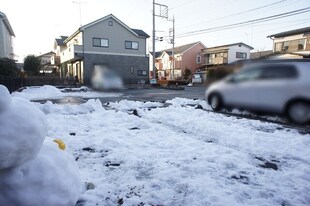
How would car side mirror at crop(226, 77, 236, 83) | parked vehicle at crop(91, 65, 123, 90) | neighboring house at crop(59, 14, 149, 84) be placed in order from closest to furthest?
1. car side mirror at crop(226, 77, 236, 83)
2. parked vehicle at crop(91, 65, 123, 90)
3. neighboring house at crop(59, 14, 149, 84)

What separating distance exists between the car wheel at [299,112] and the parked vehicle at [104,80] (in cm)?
187

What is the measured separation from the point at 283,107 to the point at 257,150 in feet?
24.6

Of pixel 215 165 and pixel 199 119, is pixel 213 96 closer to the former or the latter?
pixel 215 165

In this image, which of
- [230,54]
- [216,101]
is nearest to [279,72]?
[216,101]

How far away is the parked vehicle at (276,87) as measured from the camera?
2.74 feet

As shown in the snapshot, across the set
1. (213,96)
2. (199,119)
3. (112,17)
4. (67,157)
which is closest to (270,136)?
(199,119)

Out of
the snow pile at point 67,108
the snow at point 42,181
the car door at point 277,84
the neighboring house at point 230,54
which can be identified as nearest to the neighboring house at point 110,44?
the snow pile at point 67,108

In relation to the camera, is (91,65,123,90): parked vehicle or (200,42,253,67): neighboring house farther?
(91,65,123,90): parked vehicle

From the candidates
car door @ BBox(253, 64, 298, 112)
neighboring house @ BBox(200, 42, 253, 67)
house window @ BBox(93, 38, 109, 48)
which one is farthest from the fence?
car door @ BBox(253, 64, 298, 112)

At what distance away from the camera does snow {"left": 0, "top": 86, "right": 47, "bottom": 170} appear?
2.68 meters

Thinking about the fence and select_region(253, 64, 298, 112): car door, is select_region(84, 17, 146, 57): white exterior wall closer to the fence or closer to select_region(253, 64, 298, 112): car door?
the fence

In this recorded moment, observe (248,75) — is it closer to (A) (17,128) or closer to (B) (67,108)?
(A) (17,128)

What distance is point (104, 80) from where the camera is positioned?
2555mm

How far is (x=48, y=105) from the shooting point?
13375mm
